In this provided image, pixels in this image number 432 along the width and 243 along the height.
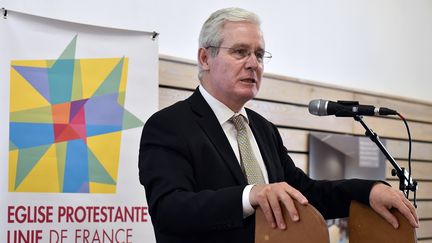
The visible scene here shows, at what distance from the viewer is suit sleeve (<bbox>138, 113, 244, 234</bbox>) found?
3.44ft

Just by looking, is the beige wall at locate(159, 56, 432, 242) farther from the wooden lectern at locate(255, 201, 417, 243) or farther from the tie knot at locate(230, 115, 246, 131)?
A: the wooden lectern at locate(255, 201, 417, 243)

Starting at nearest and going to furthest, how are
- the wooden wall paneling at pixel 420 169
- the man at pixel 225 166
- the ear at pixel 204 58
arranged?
1. the man at pixel 225 166
2. the ear at pixel 204 58
3. the wooden wall paneling at pixel 420 169

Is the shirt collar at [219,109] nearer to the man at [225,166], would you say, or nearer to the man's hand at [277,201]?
the man at [225,166]

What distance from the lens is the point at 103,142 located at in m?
2.34

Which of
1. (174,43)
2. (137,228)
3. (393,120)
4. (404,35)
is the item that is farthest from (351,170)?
(137,228)

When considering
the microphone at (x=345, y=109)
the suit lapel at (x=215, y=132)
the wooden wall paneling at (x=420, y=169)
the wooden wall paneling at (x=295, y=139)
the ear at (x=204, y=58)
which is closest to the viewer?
the suit lapel at (x=215, y=132)

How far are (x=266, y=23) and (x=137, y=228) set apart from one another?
1.63 meters

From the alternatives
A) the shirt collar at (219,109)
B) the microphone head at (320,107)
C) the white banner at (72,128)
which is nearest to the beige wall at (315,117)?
the white banner at (72,128)

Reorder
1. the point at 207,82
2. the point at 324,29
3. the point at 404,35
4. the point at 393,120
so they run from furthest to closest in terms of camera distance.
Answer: the point at 404,35 < the point at 393,120 < the point at 324,29 < the point at 207,82

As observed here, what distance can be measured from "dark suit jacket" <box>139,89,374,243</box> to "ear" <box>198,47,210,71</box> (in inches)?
4.3

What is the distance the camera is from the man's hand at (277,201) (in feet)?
2.97

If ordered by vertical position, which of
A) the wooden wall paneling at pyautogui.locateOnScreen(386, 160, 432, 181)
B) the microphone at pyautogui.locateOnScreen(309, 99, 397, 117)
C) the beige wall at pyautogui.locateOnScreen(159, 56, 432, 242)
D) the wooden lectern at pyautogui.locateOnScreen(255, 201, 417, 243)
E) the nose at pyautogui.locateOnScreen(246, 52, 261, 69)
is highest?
the beige wall at pyautogui.locateOnScreen(159, 56, 432, 242)

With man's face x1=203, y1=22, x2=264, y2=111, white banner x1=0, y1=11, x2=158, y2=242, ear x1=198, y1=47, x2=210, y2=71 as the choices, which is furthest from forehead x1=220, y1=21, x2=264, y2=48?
white banner x1=0, y1=11, x2=158, y2=242

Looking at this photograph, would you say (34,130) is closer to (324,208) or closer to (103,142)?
(103,142)
